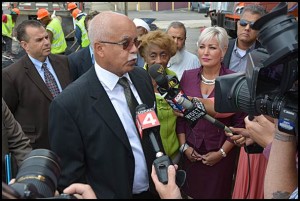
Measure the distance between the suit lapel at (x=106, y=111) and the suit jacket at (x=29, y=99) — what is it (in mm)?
1200

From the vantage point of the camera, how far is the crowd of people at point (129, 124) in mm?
1948

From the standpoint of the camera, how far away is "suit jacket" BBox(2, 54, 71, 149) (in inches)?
125

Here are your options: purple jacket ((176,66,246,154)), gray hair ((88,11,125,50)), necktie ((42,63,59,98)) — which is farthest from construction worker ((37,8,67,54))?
gray hair ((88,11,125,50))

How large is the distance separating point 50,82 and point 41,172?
7.06 ft

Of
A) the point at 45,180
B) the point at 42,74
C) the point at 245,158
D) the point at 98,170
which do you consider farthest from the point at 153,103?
the point at 42,74

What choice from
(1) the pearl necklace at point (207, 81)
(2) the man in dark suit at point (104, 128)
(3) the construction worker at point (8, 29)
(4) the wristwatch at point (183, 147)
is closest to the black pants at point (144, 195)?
(2) the man in dark suit at point (104, 128)

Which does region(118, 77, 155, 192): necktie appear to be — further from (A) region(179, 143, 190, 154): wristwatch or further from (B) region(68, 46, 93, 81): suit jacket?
(B) region(68, 46, 93, 81): suit jacket

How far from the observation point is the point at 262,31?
1.42 m

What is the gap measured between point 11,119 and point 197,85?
1.30 m

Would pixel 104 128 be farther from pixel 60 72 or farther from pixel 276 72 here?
pixel 60 72

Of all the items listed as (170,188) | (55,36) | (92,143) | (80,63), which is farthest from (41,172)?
(55,36)

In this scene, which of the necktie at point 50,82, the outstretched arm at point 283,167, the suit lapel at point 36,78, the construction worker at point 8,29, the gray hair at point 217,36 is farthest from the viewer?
the construction worker at point 8,29

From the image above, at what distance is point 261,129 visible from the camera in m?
1.91

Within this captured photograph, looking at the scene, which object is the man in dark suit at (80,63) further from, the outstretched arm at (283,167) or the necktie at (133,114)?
the outstretched arm at (283,167)
